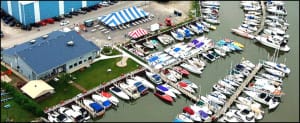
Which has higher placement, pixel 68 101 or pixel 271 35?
pixel 271 35

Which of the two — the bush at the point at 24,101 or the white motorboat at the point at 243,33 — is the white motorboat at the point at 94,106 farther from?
the white motorboat at the point at 243,33

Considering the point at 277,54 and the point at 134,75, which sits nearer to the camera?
the point at 134,75

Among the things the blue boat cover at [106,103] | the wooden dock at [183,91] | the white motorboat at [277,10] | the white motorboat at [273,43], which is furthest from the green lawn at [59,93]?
the white motorboat at [277,10]

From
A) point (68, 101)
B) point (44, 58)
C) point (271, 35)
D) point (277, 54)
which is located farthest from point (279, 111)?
point (44, 58)

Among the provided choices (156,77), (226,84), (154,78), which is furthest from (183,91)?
(226,84)

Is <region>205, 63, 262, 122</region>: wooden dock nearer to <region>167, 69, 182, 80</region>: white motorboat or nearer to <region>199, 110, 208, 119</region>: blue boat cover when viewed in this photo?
<region>199, 110, 208, 119</region>: blue boat cover

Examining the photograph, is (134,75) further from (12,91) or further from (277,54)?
(277,54)
